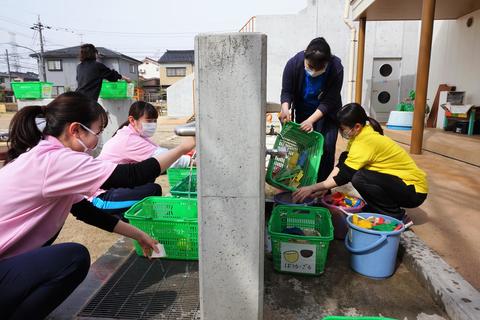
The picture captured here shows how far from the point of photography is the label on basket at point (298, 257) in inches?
97.0

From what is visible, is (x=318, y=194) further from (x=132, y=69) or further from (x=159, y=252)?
(x=132, y=69)

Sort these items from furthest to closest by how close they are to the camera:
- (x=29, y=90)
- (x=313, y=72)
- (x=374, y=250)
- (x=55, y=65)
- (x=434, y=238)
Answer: (x=55, y=65)
(x=29, y=90)
(x=313, y=72)
(x=434, y=238)
(x=374, y=250)

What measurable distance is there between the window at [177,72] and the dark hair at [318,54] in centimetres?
4225

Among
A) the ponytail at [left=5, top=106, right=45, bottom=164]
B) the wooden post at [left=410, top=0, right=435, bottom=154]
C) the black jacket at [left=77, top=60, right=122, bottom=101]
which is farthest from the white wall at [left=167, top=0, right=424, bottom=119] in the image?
the ponytail at [left=5, top=106, right=45, bottom=164]

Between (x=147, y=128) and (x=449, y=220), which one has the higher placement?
(x=147, y=128)

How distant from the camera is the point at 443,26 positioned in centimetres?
914

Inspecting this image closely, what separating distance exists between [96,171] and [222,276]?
856 millimetres

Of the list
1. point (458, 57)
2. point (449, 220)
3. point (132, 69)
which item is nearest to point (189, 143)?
point (449, 220)

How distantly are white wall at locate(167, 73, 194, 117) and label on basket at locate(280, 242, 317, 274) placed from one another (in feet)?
60.2

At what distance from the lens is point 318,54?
3.26m

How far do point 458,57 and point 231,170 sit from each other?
28.9ft

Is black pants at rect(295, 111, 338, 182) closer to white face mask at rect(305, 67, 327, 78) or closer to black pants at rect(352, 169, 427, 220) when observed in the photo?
white face mask at rect(305, 67, 327, 78)

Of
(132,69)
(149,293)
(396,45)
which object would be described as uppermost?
(132,69)

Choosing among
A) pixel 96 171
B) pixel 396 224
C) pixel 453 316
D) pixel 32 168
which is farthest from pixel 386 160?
pixel 32 168
